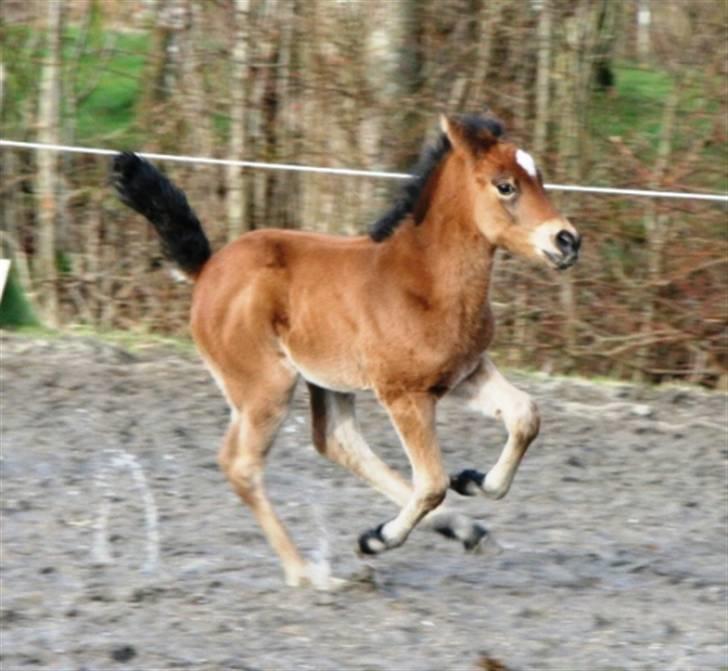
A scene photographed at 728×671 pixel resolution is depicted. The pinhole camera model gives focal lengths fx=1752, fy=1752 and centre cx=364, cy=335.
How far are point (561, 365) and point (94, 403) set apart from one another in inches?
126

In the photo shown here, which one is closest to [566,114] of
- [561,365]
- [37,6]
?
[561,365]

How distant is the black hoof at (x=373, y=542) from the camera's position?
611 cm

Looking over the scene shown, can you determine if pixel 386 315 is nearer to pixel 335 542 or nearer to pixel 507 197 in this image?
pixel 507 197

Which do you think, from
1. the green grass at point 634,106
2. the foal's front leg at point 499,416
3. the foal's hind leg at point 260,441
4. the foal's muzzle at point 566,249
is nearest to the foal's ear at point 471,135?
the foal's muzzle at point 566,249

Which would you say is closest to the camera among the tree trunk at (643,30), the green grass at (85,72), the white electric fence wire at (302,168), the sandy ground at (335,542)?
the sandy ground at (335,542)

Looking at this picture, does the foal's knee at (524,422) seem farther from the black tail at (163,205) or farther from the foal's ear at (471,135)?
the black tail at (163,205)

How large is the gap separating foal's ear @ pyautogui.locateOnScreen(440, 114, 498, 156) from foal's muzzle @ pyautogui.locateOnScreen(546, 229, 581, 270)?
44 cm

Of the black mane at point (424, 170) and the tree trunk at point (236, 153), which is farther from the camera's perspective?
the tree trunk at point (236, 153)

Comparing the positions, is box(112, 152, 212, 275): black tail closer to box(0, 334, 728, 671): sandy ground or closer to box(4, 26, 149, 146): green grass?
box(0, 334, 728, 671): sandy ground

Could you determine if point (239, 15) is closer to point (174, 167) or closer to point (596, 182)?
point (174, 167)

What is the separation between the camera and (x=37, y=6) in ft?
37.9

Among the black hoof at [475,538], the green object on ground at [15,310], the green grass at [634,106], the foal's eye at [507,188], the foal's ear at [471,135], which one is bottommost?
the green object on ground at [15,310]

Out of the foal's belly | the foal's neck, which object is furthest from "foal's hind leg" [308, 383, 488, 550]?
the foal's neck

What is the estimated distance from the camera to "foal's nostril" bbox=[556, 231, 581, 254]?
5.71 m
